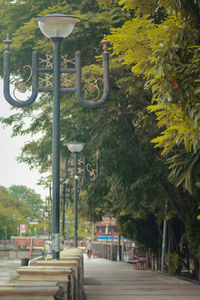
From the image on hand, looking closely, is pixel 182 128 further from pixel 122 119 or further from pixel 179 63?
pixel 122 119

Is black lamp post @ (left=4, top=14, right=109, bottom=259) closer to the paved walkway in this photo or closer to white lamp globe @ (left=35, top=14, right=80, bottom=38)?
white lamp globe @ (left=35, top=14, right=80, bottom=38)

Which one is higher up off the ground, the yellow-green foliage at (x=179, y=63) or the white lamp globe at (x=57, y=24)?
the white lamp globe at (x=57, y=24)

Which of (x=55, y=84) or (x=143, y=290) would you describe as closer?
(x=55, y=84)

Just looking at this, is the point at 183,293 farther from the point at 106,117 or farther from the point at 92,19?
the point at 92,19

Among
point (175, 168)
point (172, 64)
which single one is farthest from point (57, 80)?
point (175, 168)

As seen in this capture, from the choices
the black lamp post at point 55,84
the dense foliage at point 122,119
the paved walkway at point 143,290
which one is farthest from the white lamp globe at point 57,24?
the paved walkway at point 143,290

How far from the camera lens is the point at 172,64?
9.39m

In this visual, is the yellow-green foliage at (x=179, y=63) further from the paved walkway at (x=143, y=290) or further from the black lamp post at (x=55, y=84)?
the paved walkway at (x=143, y=290)

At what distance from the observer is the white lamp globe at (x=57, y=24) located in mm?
10961

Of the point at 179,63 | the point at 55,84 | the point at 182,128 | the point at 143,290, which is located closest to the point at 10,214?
the point at 143,290

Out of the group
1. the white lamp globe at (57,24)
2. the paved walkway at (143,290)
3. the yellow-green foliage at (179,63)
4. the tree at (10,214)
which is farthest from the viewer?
the tree at (10,214)

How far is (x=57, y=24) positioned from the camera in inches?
435

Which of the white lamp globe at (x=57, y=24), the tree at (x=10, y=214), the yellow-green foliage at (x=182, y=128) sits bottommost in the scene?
the yellow-green foliage at (x=182, y=128)

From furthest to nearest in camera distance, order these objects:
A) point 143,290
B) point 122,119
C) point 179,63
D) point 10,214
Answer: point 10,214
point 122,119
point 143,290
point 179,63
